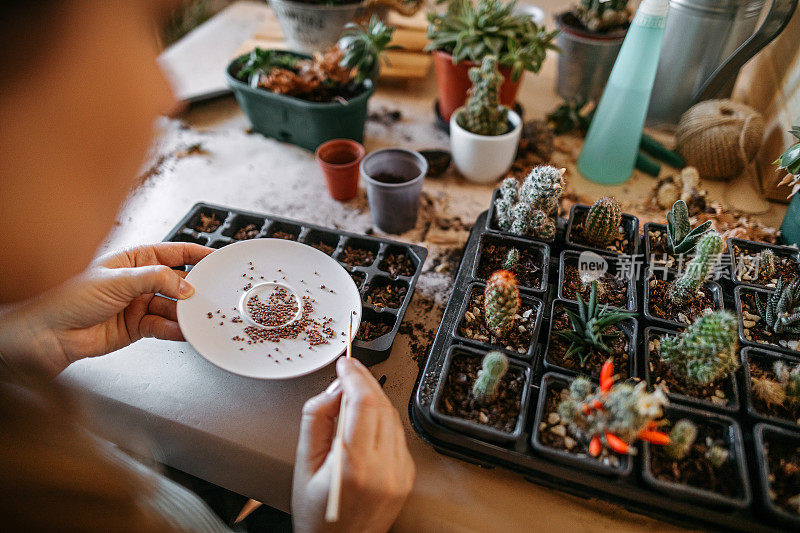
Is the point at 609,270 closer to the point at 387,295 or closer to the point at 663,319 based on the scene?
the point at 663,319

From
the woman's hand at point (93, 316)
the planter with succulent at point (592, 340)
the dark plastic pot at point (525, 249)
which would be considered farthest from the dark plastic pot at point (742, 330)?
the woman's hand at point (93, 316)

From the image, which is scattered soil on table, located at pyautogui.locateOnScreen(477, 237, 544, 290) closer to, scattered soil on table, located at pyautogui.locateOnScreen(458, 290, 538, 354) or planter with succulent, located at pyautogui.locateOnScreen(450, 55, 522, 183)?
scattered soil on table, located at pyautogui.locateOnScreen(458, 290, 538, 354)

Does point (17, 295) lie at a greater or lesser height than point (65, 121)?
lesser

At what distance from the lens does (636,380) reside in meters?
0.88

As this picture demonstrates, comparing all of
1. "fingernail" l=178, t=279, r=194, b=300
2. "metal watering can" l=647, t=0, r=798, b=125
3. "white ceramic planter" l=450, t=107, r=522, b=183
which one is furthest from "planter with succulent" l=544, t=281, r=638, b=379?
"metal watering can" l=647, t=0, r=798, b=125

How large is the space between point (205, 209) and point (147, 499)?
0.80 meters

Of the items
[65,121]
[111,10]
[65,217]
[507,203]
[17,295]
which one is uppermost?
[111,10]

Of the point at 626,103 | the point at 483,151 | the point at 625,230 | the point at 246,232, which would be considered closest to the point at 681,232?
the point at 625,230

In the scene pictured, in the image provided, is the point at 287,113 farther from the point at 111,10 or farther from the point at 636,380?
the point at 636,380

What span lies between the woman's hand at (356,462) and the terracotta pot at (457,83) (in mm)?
1126

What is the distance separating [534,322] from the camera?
100 cm

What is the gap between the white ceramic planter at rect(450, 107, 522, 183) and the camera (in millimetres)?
1423

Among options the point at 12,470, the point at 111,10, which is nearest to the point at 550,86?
the point at 111,10

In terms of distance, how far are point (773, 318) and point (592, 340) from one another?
0.41m
